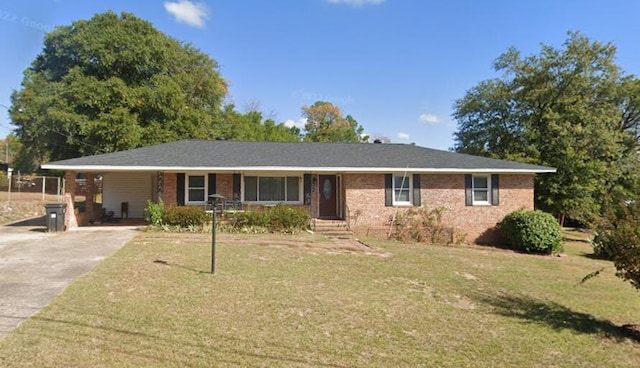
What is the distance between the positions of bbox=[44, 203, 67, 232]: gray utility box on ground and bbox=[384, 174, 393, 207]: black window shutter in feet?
39.5

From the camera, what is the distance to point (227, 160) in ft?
51.2

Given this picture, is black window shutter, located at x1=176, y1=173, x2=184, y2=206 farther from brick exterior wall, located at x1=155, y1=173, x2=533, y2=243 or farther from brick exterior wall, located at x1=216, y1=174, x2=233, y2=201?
brick exterior wall, located at x1=216, y1=174, x2=233, y2=201

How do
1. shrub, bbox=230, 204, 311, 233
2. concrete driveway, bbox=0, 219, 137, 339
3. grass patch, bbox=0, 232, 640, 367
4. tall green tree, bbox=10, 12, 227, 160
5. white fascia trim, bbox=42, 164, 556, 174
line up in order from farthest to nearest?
tall green tree, bbox=10, 12, 227, 160 → shrub, bbox=230, 204, 311, 233 → white fascia trim, bbox=42, 164, 556, 174 → concrete driveway, bbox=0, 219, 137, 339 → grass patch, bbox=0, 232, 640, 367

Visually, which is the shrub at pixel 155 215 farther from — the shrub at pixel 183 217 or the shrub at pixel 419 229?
the shrub at pixel 419 229

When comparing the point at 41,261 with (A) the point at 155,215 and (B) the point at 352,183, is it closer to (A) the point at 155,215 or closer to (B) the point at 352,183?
(A) the point at 155,215

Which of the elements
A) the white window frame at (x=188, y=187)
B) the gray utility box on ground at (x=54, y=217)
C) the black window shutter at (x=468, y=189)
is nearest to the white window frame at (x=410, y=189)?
the black window shutter at (x=468, y=189)

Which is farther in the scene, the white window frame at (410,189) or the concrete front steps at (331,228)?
the white window frame at (410,189)

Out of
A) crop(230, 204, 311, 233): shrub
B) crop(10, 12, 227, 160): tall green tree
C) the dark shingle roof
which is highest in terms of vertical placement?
crop(10, 12, 227, 160): tall green tree

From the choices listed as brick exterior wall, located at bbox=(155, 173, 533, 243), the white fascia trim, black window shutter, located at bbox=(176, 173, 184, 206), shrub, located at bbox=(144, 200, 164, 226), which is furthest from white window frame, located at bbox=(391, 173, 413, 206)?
shrub, located at bbox=(144, 200, 164, 226)

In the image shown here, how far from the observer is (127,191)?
1920 centimetres

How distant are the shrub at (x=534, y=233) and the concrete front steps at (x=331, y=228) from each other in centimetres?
662

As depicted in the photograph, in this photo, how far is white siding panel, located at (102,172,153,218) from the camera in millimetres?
18969

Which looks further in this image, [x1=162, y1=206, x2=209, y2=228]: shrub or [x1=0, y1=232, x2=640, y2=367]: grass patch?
[x1=162, y1=206, x2=209, y2=228]: shrub

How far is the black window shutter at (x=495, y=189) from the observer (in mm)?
16766
